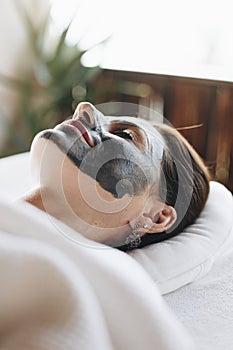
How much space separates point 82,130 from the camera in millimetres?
922

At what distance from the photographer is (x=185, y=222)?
105cm

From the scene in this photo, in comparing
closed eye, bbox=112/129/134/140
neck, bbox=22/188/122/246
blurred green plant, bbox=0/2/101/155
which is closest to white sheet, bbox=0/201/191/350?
neck, bbox=22/188/122/246

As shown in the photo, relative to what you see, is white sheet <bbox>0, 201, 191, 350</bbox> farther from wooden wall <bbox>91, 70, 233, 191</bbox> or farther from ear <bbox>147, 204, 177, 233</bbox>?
wooden wall <bbox>91, 70, 233, 191</bbox>

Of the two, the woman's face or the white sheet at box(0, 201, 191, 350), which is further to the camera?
the woman's face

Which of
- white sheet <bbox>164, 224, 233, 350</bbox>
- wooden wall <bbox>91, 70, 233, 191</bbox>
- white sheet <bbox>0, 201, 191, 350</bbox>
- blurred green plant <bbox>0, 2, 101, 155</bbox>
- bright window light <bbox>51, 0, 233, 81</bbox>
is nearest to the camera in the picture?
white sheet <bbox>0, 201, 191, 350</bbox>

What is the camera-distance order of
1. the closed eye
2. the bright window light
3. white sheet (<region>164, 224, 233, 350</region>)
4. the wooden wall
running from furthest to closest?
the bright window light, the wooden wall, the closed eye, white sheet (<region>164, 224, 233, 350</region>)

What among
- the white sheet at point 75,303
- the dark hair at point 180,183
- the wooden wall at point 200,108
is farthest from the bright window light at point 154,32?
the white sheet at point 75,303

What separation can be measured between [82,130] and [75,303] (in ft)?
1.15

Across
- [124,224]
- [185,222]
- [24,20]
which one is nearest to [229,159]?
[185,222]

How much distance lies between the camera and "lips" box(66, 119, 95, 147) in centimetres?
90

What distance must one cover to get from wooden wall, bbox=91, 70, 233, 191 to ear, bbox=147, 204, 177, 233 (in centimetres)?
44

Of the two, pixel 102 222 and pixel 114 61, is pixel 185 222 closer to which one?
pixel 102 222

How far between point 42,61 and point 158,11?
606 mm

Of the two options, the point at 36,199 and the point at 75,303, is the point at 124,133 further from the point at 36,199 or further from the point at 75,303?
the point at 75,303
